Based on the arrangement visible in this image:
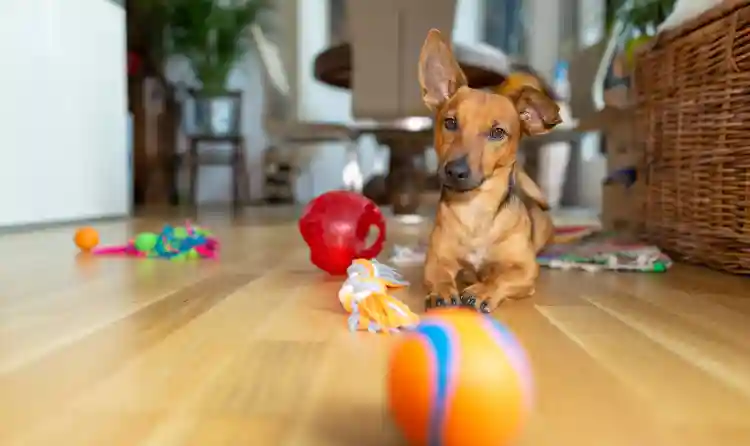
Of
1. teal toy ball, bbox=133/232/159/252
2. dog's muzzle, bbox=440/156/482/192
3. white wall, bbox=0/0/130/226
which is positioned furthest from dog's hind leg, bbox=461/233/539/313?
white wall, bbox=0/0/130/226

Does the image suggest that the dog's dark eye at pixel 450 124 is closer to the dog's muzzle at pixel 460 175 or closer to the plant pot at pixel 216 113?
the dog's muzzle at pixel 460 175

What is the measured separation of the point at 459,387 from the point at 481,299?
735 millimetres

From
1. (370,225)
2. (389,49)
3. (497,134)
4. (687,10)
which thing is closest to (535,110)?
(497,134)

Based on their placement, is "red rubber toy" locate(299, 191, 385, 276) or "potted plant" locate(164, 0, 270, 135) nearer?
"red rubber toy" locate(299, 191, 385, 276)

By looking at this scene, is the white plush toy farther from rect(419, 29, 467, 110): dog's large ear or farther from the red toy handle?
the red toy handle

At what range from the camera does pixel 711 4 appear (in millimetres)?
1919

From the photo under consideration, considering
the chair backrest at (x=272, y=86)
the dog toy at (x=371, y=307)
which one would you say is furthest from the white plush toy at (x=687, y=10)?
the chair backrest at (x=272, y=86)

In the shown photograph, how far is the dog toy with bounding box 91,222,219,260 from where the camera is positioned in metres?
2.20

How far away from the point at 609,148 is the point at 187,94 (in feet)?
12.9

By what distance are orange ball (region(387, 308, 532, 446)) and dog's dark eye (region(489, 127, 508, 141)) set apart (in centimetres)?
83

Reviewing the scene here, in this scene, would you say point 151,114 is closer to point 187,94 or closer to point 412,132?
point 187,94

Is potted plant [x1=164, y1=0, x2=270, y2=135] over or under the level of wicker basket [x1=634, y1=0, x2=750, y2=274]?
over

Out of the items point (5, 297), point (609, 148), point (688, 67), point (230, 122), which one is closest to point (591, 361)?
point (5, 297)

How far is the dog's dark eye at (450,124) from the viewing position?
4.81 ft
